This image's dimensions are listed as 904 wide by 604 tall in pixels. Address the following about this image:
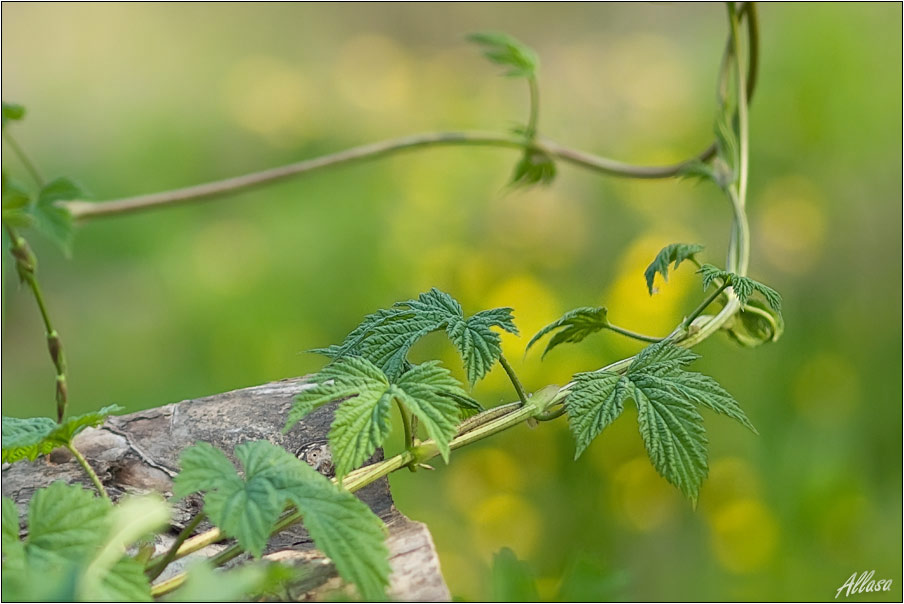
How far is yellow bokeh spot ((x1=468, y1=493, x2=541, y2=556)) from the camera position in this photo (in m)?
1.45

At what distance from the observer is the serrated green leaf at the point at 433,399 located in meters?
0.47

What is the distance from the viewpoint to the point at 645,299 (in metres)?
1.56

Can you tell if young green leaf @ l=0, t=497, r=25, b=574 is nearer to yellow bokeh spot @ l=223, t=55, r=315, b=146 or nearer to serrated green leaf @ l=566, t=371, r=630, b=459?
serrated green leaf @ l=566, t=371, r=630, b=459

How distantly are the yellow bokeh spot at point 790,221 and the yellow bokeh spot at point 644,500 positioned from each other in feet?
1.81

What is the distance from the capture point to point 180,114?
2334mm

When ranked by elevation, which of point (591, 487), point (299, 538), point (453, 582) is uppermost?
point (299, 538)

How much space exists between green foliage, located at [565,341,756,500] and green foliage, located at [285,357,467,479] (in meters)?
0.07

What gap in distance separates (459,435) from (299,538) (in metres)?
0.12

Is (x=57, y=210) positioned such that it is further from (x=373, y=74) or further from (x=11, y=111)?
(x=373, y=74)

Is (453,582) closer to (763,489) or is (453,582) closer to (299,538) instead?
(763,489)

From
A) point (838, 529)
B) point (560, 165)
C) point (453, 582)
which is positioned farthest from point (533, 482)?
point (560, 165)

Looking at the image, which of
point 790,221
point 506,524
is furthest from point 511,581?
point 790,221

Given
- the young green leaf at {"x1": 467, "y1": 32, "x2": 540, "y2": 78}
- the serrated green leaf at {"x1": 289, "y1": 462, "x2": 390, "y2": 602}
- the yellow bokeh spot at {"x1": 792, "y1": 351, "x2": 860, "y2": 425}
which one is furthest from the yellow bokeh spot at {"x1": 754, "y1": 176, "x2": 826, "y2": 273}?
the serrated green leaf at {"x1": 289, "y1": 462, "x2": 390, "y2": 602}

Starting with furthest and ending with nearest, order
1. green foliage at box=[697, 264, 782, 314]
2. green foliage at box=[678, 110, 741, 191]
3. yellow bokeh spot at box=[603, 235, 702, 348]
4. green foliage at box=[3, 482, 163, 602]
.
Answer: yellow bokeh spot at box=[603, 235, 702, 348] < green foliage at box=[678, 110, 741, 191] < green foliage at box=[697, 264, 782, 314] < green foliage at box=[3, 482, 163, 602]
